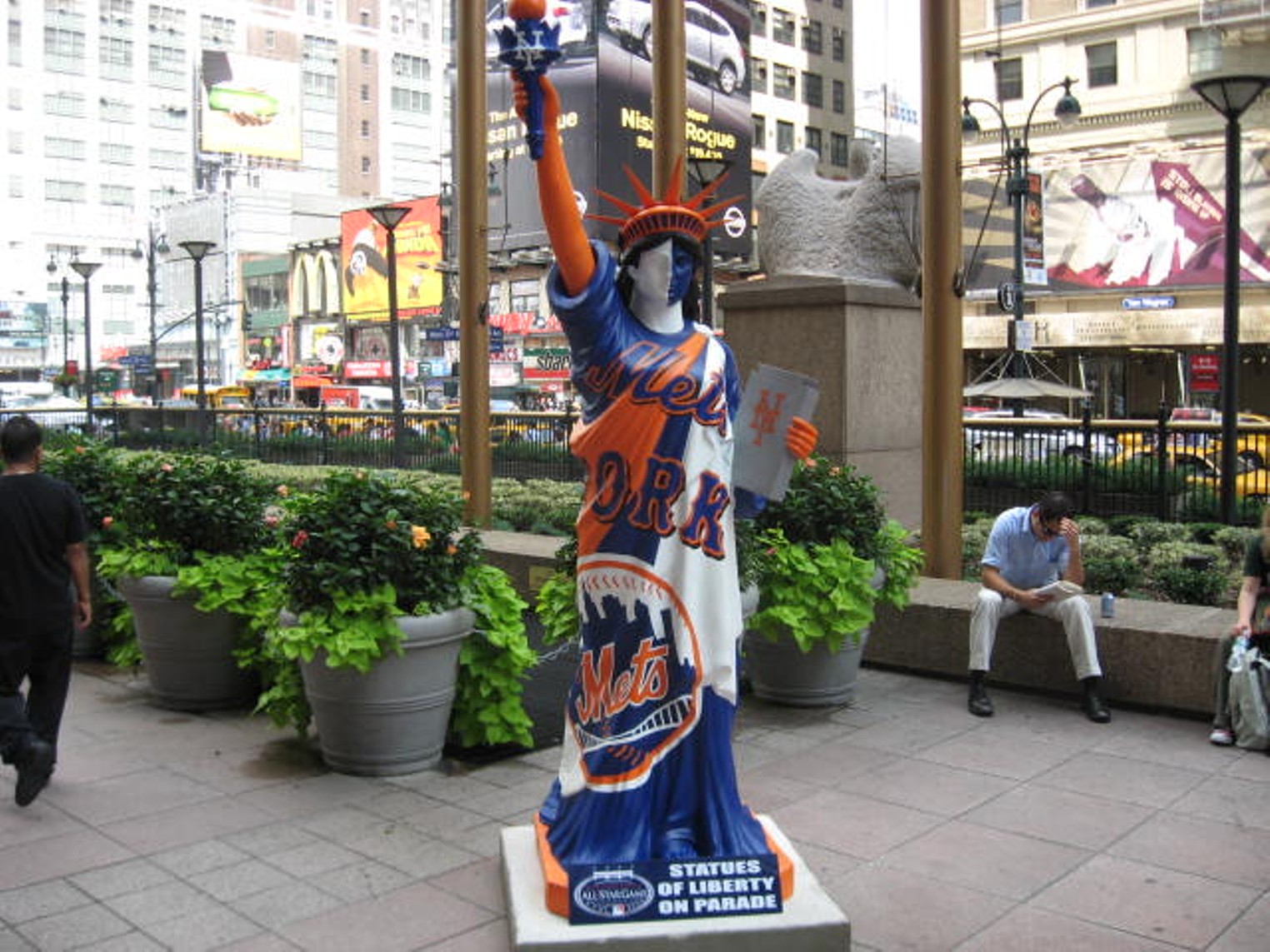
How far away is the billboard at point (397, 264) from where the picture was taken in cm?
6975

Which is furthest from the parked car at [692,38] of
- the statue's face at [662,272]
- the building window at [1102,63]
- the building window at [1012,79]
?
the statue's face at [662,272]

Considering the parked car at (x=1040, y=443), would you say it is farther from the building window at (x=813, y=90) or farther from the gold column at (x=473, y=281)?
the building window at (x=813, y=90)

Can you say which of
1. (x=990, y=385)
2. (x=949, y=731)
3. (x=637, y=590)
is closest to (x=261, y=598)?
(x=637, y=590)

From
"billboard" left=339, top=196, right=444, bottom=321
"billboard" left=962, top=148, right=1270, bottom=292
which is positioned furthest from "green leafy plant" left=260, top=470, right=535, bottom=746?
"billboard" left=339, top=196, right=444, bottom=321

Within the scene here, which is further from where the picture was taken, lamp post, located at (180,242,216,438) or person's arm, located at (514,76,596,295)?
lamp post, located at (180,242,216,438)

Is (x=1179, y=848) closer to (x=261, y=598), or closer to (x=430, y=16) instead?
(x=261, y=598)

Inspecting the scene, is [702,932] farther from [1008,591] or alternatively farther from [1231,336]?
[1231,336]

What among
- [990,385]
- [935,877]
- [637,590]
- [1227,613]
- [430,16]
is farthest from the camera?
[430,16]

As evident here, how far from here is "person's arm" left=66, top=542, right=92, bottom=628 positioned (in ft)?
18.9

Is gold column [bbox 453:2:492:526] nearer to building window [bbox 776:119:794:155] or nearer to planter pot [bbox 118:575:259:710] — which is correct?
planter pot [bbox 118:575:259:710]

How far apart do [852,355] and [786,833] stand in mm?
4833

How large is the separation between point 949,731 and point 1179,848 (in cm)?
182

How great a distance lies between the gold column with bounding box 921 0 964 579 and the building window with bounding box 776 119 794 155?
218ft

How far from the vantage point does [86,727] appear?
7.01m
